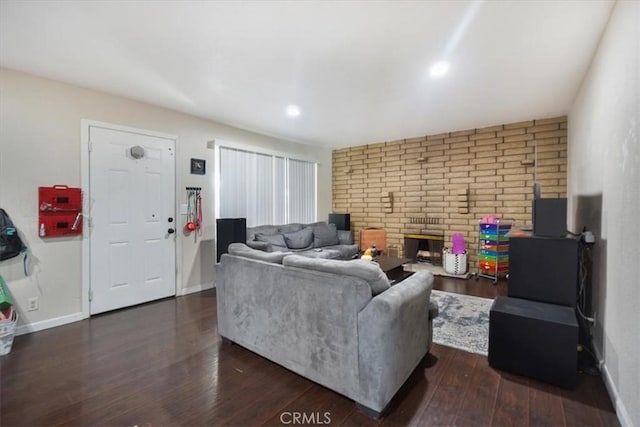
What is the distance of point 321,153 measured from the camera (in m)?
6.66

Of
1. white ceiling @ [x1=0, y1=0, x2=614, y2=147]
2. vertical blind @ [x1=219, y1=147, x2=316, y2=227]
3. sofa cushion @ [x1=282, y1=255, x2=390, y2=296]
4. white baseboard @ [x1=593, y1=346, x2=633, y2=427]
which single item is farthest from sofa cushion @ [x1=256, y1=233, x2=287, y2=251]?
white baseboard @ [x1=593, y1=346, x2=633, y2=427]

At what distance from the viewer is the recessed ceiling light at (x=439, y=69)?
2.71 metres

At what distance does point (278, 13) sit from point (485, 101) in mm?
2933

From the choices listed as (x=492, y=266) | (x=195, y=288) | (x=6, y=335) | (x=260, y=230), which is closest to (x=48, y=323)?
(x=6, y=335)

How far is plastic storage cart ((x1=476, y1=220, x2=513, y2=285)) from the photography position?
459 cm

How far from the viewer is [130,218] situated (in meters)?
3.60

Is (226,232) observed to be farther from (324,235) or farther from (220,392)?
(220,392)

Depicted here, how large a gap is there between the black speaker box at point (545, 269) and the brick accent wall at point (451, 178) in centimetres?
286

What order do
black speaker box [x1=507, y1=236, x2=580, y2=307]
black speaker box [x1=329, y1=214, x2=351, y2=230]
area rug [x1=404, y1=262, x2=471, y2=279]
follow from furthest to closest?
1. black speaker box [x1=329, y1=214, x2=351, y2=230]
2. area rug [x1=404, y1=262, x2=471, y2=279]
3. black speaker box [x1=507, y1=236, x2=580, y2=307]

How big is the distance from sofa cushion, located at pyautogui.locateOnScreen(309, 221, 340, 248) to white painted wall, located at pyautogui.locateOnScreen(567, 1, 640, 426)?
12.1 feet

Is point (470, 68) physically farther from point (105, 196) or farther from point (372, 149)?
point (105, 196)

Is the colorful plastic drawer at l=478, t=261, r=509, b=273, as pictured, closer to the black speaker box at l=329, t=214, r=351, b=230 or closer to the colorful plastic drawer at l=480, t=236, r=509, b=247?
the colorful plastic drawer at l=480, t=236, r=509, b=247

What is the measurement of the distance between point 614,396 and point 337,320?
1731mm

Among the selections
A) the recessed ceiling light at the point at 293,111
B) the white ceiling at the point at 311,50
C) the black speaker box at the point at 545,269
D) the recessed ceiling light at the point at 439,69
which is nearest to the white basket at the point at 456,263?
the white ceiling at the point at 311,50
